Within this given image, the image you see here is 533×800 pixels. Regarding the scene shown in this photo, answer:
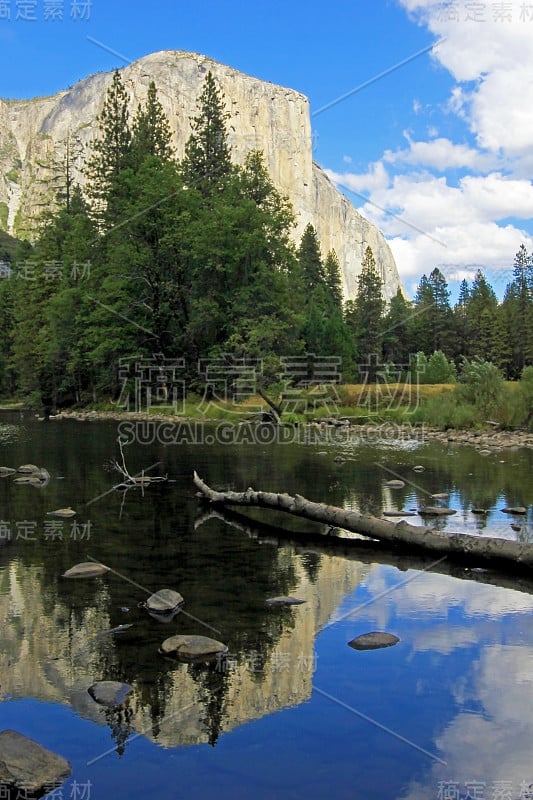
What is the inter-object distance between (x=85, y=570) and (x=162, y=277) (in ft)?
130

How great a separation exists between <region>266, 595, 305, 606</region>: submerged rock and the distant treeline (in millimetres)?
30891

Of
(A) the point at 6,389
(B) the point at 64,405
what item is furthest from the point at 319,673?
(A) the point at 6,389

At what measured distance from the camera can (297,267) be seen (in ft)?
152

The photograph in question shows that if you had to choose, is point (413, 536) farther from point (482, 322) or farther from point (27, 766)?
point (482, 322)

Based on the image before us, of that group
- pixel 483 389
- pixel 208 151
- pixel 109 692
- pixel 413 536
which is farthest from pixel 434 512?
pixel 208 151

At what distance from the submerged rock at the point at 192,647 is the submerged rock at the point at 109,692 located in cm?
63

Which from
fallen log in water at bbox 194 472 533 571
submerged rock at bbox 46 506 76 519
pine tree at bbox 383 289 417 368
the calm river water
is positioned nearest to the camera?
the calm river water

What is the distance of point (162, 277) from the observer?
46.5 meters

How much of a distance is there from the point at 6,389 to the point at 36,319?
16.2 m

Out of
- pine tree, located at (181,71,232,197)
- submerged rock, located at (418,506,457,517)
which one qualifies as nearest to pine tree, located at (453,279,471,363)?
pine tree, located at (181,71,232,197)

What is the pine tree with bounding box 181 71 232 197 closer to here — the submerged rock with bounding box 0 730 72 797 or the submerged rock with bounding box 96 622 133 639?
the submerged rock with bounding box 96 622 133 639

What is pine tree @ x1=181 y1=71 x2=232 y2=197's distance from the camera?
182 ft

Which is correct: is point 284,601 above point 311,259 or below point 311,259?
below

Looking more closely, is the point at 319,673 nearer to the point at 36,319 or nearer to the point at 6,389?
the point at 36,319
